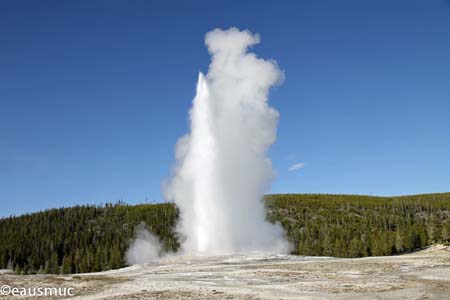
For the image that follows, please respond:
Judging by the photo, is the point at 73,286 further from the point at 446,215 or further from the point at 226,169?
the point at 446,215

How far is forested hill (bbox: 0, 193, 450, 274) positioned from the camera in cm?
8038

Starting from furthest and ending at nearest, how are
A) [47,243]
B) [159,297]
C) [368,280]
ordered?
[47,243]
[368,280]
[159,297]

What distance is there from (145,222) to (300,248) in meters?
68.0

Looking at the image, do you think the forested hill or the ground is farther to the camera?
the forested hill

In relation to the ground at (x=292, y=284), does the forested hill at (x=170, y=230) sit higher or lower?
higher

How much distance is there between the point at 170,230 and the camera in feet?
366

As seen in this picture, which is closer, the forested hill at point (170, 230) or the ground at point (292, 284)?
the ground at point (292, 284)

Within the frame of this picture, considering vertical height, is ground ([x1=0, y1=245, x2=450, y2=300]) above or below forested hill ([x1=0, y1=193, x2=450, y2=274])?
below

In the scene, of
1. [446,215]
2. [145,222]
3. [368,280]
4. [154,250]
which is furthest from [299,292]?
[446,215]

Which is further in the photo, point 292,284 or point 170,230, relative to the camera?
point 170,230

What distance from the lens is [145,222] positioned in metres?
137

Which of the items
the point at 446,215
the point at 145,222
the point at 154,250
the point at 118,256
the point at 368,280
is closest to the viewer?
the point at 368,280

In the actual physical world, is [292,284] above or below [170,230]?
below

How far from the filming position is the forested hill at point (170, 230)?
80.4 metres
